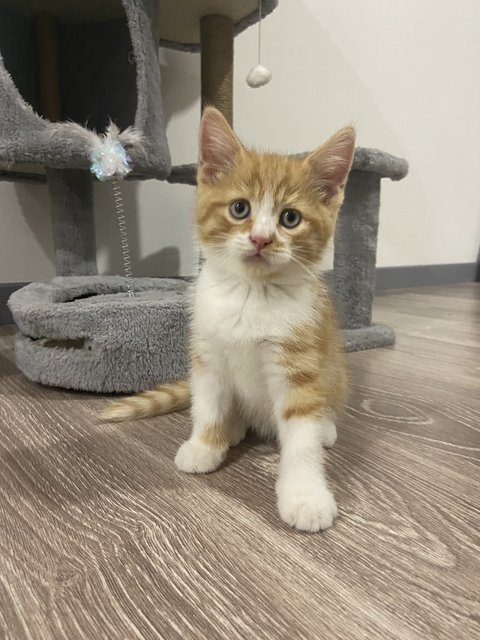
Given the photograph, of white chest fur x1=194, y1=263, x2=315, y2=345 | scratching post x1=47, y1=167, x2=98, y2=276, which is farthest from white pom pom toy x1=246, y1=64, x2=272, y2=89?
white chest fur x1=194, y1=263, x2=315, y2=345

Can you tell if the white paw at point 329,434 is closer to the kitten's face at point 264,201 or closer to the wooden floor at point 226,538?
the wooden floor at point 226,538

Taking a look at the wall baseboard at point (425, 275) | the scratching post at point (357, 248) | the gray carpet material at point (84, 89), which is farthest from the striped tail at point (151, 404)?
the wall baseboard at point (425, 275)

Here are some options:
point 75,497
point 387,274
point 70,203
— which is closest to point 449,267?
point 387,274

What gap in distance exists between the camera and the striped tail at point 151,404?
0.94m

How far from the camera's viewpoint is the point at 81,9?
5.00 ft

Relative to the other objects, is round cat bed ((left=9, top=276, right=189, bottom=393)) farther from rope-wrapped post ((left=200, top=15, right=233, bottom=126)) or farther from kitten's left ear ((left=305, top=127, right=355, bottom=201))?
rope-wrapped post ((left=200, top=15, right=233, bottom=126))

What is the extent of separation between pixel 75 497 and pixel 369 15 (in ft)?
7.66

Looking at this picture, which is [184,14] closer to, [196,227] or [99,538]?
[196,227]

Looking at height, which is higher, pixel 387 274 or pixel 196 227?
pixel 196 227

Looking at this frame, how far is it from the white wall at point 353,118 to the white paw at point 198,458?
30.0 inches

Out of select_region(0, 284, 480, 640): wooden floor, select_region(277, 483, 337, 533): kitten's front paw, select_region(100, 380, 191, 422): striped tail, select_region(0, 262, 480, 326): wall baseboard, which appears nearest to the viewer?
select_region(0, 284, 480, 640): wooden floor

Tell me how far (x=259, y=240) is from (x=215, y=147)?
0.20m

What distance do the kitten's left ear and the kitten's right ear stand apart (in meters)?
0.12

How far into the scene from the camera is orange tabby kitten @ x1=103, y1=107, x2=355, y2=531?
2.31 feet
